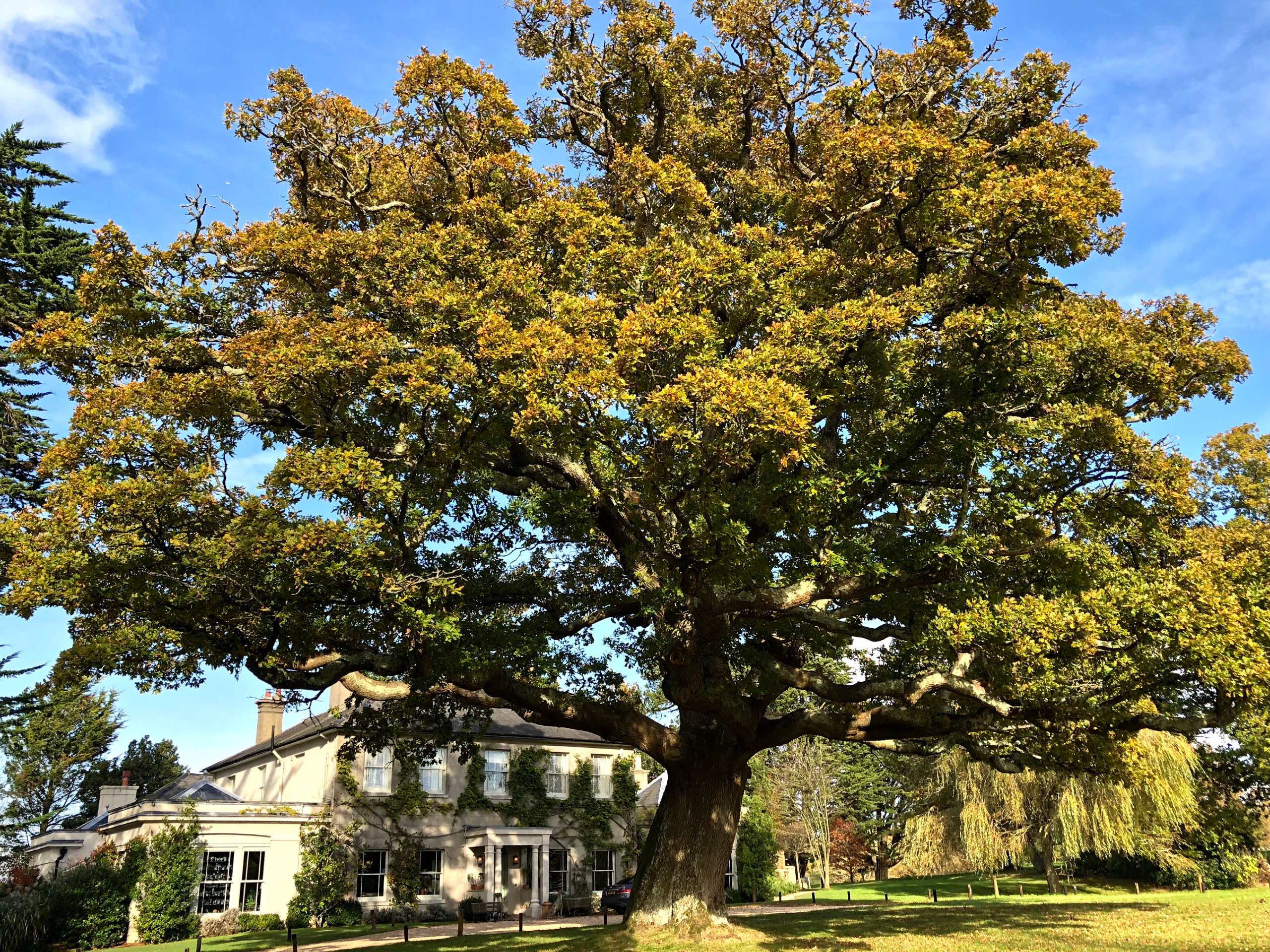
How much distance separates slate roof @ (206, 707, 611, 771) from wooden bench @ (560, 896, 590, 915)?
18.1 feet

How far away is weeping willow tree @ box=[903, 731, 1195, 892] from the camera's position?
24.3 metres

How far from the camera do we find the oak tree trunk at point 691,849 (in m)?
15.8

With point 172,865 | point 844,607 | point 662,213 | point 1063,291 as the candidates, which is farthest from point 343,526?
point 172,865

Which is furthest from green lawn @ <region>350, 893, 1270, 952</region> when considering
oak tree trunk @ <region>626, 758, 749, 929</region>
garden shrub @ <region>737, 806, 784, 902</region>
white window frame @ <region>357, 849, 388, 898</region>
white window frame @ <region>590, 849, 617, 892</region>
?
garden shrub @ <region>737, 806, 784, 902</region>

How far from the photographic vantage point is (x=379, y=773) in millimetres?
28906

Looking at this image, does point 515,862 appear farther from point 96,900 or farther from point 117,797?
point 117,797

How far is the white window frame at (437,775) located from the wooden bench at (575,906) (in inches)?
226

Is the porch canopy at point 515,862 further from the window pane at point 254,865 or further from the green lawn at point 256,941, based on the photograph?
the window pane at point 254,865

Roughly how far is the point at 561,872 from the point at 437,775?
594 centimetres

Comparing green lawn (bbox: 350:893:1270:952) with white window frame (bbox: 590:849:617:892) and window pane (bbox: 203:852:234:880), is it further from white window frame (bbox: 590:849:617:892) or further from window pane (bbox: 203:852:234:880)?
window pane (bbox: 203:852:234:880)

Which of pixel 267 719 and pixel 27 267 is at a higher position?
pixel 27 267

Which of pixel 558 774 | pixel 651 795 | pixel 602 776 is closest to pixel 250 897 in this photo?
pixel 558 774

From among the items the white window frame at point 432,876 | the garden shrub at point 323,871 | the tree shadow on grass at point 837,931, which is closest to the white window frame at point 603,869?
the white window frame at point 432,876

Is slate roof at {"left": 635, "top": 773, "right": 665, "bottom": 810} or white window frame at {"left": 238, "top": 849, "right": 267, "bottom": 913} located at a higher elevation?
slate roof at {"left": 635, "top": 773, "right": 665, "bottom": 810}
